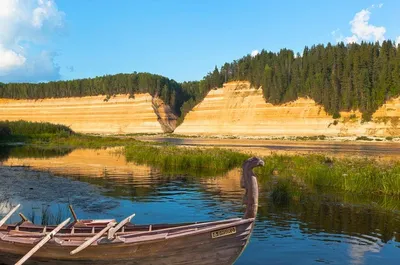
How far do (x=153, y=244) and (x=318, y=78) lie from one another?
104788mm

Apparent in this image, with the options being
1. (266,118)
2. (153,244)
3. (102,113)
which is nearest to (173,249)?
(153,244)

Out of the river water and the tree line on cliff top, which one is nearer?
the river water

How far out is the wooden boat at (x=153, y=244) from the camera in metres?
9.88

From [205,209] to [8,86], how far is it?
17658 centimetres

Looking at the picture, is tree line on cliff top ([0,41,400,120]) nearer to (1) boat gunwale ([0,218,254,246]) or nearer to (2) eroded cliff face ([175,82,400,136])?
(2) eroded cliff face ([175,82,400,136])

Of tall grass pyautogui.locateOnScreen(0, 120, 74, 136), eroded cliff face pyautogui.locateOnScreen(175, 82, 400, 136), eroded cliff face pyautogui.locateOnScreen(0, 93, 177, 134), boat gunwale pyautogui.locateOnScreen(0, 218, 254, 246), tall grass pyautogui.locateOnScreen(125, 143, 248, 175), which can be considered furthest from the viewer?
eroded cliff face pyautogui.locateOnScreen(0, 93, 177, 134)

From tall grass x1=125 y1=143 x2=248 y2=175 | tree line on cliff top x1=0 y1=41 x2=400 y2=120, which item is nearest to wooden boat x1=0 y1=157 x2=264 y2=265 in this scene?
tall grass x1=125 y1=143 x2=248 y2=175

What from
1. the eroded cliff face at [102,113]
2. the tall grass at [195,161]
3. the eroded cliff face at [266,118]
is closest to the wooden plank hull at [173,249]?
the tall grass at [195,161]

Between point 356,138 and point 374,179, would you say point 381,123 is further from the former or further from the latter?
point 374,179

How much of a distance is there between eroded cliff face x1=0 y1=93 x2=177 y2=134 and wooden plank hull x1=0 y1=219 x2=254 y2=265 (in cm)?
12423

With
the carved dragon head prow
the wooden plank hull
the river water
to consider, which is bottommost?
the river water

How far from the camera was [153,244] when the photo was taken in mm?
9922

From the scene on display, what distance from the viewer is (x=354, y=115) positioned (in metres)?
96.8

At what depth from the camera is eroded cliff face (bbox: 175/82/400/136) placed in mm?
91375
